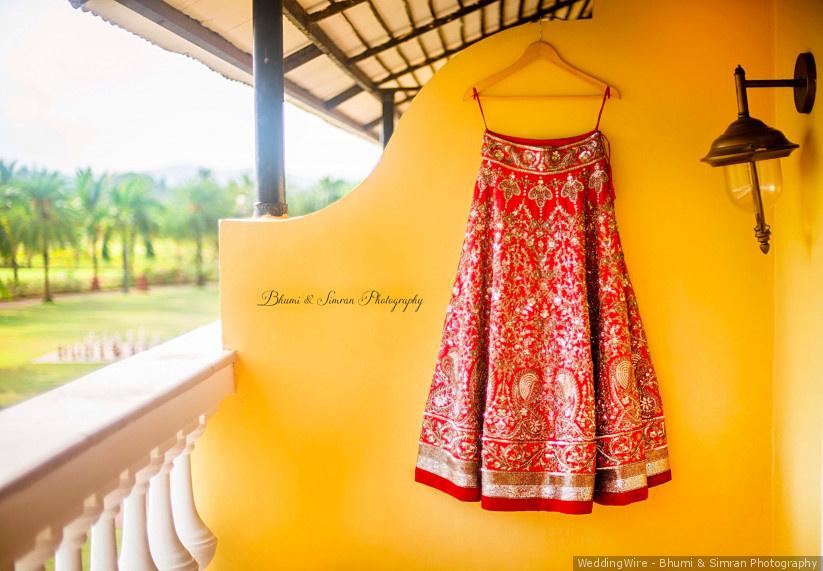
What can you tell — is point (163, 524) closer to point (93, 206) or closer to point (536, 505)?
point (93, 206)

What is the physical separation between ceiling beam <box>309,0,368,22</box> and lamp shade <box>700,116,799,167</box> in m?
2.61

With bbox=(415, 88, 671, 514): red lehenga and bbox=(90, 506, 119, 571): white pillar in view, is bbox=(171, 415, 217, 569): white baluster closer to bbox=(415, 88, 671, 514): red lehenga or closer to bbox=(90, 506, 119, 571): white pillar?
bbox=(90, 506, 119, 571): white pillar

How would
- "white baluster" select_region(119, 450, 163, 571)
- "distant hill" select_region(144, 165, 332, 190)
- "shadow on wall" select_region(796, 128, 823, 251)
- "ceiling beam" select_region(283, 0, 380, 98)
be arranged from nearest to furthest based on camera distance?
"white baluster" select_region(119, 450, 163, 571), "distant hill" select_region(144, 165, 332, 190), "shadow on wall" select_region(796, 128, 823, 251), "ceiling beam" select_region(283, 0, 380, 98)

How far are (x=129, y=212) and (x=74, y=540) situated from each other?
711mm

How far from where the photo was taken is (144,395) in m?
1.38

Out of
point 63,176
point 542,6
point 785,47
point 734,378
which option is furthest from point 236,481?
point 542,6

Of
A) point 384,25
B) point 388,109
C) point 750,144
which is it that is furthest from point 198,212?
point 388,109

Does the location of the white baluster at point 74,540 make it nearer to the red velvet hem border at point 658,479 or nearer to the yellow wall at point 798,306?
the red velvet hem border at point 658,479

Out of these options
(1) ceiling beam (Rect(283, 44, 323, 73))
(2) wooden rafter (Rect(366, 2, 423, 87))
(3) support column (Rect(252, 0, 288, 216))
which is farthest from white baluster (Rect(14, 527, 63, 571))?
(2) wooden rafter (Rect(366, 2, 423, 87))

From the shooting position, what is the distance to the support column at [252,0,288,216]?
2111mm

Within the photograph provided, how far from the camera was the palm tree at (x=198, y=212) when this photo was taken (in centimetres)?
164

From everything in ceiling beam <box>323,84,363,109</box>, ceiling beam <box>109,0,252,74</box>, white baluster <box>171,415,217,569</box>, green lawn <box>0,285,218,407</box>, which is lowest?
white baluster <box>171,415,217,569</box>

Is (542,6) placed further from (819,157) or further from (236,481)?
(236,481)

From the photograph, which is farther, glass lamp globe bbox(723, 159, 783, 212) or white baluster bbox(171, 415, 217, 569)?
white baluster bbox(171, 415, 217, 569)
